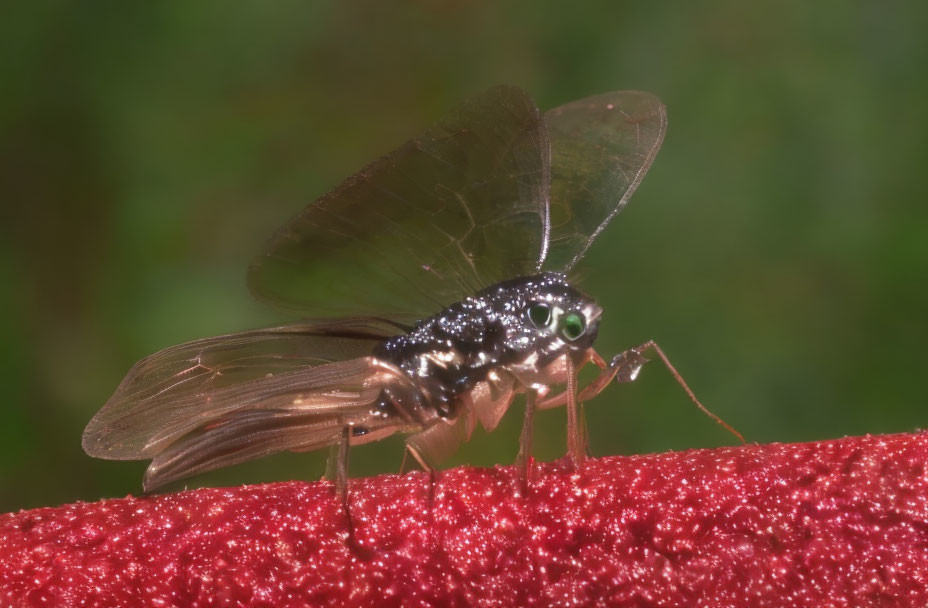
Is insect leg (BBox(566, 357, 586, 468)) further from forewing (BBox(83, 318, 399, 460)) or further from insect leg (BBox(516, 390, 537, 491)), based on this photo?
forewing (BBox(83, 318, 399, 460))

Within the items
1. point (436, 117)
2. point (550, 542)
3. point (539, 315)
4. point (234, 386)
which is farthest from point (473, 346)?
point (436, 117)

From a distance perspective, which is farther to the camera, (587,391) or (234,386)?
(587,391)

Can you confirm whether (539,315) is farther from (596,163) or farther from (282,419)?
(282,419)

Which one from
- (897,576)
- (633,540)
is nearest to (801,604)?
(897,576)

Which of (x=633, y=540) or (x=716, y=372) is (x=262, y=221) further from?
(x=633, y=540)

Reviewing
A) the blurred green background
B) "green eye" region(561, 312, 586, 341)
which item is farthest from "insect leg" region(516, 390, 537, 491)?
the blurred green background

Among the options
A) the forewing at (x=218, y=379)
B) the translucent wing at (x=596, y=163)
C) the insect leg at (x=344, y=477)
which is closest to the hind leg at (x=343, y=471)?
the insect leg at (x=344, y=477)
